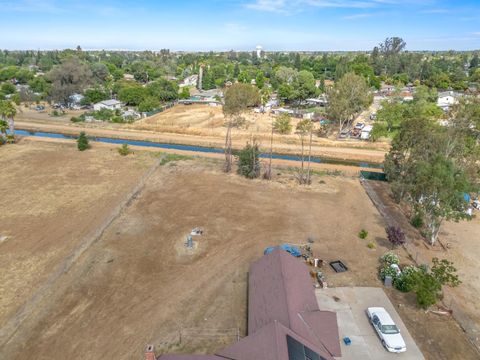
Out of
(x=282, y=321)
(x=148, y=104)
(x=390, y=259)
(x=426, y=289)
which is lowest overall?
(x=390, y=259)

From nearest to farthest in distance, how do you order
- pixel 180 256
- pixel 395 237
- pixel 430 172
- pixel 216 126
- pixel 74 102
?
pixel 430 172 → pixel 180 256 → pixel 395 237 → pixel 216 126 → pixel 74 102

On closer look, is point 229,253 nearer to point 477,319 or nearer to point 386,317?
point 386,317

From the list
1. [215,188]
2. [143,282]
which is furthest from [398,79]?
[143,282]

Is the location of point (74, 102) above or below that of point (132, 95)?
below

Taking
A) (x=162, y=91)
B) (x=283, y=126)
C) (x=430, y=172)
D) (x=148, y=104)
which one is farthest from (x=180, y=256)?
(x=162, y=91)

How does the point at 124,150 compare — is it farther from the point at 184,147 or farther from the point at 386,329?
the point at 386,329

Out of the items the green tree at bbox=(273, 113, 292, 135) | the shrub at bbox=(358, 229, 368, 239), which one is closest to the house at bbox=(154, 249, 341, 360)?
the shrub at bbox=(358, 229, 368, 239)

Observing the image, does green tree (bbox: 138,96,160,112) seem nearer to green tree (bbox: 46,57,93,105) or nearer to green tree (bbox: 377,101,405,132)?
green tree (bbox: 46,57,93,105)
